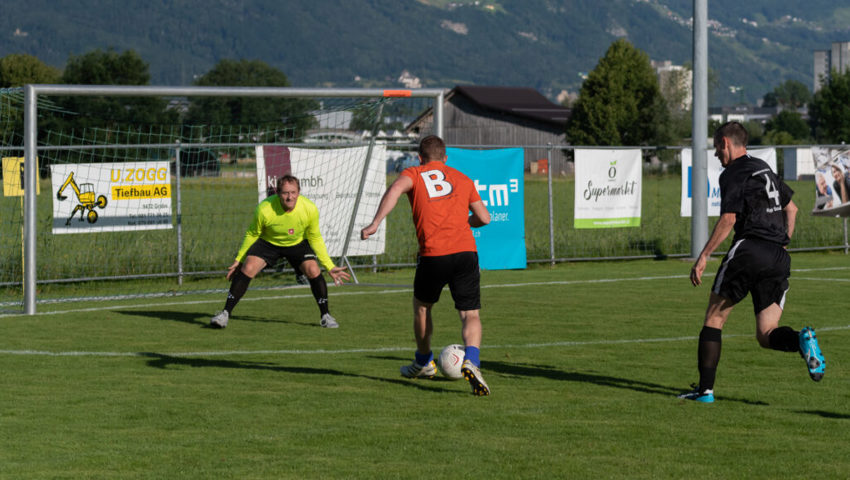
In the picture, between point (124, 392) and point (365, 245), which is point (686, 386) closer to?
point (124, 392)

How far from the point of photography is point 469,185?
9.09 m

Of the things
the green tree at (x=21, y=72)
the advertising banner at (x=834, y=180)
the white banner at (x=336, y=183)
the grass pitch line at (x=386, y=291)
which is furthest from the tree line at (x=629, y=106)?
the white banner at (x=336, y=183)

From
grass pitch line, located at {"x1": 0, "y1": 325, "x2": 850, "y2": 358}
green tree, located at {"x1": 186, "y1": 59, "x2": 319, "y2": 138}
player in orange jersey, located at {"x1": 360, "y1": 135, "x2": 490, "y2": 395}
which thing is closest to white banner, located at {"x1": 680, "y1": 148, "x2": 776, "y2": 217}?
green tree, located at {"x1": 186, "y1": 59, "x2": 319, "y2": 138}

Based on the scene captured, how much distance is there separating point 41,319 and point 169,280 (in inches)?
174

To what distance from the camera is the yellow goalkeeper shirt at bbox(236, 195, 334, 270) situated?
1320 centimetres

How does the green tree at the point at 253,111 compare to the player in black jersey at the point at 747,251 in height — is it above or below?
above

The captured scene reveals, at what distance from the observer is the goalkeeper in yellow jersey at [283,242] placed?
1309 centimetres

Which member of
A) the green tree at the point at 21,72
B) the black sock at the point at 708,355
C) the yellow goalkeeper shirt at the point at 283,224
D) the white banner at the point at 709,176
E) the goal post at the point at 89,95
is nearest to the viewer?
the black sock at the point at 708,355

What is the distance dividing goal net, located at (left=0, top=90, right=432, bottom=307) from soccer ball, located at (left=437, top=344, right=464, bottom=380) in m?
8.07

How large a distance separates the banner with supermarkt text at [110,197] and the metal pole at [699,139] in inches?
372

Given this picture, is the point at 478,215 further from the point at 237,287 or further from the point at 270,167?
the point at 270,167

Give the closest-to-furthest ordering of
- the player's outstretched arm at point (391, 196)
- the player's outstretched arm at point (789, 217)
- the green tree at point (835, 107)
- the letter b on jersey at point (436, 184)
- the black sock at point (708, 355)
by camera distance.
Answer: the black sock at point (708, 355) < the player's outstretched arm at point (789, 217) < the player's outstretched arm at point (391, 196) < the letter b on jersey at point (436, 184) < the green tree at point (835, 107)

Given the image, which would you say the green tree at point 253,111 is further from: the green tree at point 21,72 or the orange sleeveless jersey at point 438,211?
the green tree at point 21,72

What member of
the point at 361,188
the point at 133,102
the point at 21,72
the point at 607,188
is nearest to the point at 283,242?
the point at 361,188
